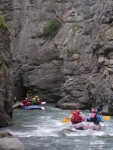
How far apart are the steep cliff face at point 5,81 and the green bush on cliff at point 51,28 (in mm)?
17908

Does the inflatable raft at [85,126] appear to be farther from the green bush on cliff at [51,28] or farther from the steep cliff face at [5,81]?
the green bush on cliff at [51,28]

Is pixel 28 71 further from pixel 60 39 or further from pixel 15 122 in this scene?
pixel 15 122

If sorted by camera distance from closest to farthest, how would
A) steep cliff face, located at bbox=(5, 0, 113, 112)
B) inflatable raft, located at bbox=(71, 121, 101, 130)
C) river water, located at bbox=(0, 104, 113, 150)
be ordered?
river water, located at bbox=(0, 104, 113, 150) → inflatable raft, located at bbox=(71, 121, 101, 130) → steep cliff face, located at bbox=(5, 0, 113, 112)

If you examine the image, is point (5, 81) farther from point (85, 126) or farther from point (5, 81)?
point (85, 126)

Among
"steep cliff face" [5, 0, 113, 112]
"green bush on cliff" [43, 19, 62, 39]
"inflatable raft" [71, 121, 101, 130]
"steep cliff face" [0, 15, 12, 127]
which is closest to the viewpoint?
"inflatable raft" [71, 121, 101, 130]

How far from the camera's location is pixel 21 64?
4200cm

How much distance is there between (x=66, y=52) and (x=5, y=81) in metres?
16.7

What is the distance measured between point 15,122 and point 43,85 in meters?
17.5

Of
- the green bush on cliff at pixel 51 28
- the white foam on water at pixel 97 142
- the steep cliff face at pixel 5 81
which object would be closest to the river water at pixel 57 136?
the white foam on water at pixel 97 142

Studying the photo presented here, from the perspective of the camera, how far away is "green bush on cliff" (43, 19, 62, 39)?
42.3m

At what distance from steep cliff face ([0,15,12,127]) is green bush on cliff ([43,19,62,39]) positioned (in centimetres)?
1791

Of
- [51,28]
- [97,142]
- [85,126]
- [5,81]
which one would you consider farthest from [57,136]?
[51,28]

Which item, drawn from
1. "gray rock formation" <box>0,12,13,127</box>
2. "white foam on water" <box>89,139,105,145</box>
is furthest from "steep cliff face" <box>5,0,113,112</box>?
"white foam on water" <box>89,139,105,145</box>

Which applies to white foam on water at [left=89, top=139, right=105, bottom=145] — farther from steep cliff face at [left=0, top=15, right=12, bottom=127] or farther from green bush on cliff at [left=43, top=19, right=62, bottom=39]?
green bush on cliff at [left=43, top=19, right=62, bottom=39]
